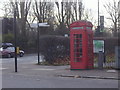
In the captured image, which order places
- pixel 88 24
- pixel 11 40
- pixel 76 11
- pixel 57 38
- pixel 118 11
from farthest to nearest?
pixel 76 11
pixel 11 40
pixel 118 11
pixel 57 38
pixel 88 24

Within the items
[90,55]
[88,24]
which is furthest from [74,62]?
[88,24]

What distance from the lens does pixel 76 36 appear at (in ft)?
54.9

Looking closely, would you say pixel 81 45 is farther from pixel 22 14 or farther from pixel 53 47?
pixel 22 14

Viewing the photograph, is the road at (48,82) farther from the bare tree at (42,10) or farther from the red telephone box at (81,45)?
the bare tree at (42,10)

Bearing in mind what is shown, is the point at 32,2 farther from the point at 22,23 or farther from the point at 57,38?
the point at 57,38

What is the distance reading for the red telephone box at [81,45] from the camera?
16484mm

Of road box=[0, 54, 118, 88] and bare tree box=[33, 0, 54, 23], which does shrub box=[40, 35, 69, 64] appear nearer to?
road box=[0, 54, 118, 88]

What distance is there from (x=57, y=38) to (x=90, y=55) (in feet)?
18.7

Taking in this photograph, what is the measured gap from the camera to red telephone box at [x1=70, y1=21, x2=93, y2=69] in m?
16.5

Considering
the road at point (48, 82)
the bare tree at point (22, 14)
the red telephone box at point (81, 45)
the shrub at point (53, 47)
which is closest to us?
the road at point (48, 82)

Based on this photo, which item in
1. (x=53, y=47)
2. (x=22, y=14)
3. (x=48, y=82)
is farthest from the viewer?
(x=22, y=14)

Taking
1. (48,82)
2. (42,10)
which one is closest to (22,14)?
(42,10)

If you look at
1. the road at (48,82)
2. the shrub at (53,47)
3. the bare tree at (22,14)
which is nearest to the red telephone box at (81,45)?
Answer: the road at (48,82)

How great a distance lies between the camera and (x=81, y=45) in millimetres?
16656
